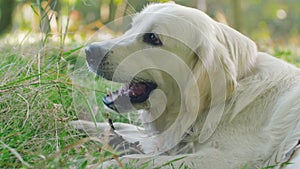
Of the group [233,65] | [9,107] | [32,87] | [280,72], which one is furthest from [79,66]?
[280,72]

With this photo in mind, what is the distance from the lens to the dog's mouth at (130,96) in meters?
3.08

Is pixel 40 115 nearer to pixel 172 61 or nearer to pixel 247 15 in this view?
pixel 172 61

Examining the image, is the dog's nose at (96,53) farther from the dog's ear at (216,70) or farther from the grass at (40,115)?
the dog's ear at (216,70)

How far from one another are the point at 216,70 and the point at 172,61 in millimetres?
268

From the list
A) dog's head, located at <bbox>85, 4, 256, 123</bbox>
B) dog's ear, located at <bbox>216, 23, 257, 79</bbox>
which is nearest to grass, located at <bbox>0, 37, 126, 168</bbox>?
dog's head, located at <bbox>85, 4, 256, 123</bbox>

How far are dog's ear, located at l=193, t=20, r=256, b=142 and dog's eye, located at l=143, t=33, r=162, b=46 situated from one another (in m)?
0.25

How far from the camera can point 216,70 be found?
301 centimetres

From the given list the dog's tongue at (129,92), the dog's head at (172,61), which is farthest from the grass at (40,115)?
the dog's head at (172,61)

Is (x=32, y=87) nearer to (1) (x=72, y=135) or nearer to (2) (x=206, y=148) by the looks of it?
(1) (x=72, y=135)

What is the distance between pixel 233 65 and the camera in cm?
302

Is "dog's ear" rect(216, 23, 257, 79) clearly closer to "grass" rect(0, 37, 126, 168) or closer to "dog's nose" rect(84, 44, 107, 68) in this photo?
"dog's nose" rect(84, 44, 107, 68)

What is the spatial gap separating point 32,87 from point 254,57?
4.72 ft

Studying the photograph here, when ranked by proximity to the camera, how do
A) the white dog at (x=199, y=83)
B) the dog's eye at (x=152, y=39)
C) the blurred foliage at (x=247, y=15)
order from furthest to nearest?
the blurred foliage at (x=247, y=15)
the dog's eye at (x=152, y=39)
the white dog at (x=199, y=83)

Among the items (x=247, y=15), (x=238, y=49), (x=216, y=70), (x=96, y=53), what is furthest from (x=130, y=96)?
(x=247, y=15)
